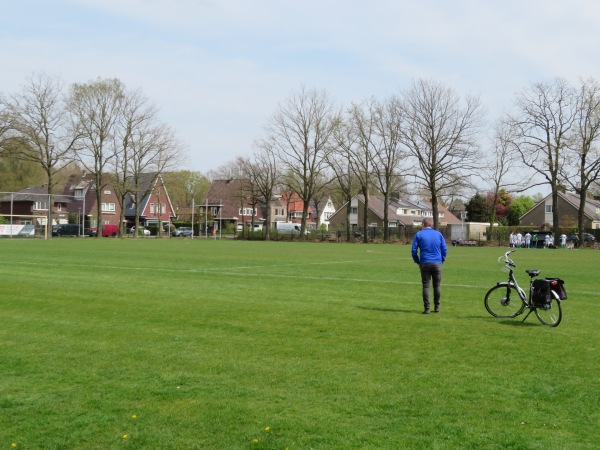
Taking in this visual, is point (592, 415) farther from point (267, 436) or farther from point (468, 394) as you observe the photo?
point (267, 436)

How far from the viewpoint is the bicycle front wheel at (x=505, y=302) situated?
12700 mm

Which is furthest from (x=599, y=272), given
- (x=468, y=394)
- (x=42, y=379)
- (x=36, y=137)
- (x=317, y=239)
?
(x=36, y=137)

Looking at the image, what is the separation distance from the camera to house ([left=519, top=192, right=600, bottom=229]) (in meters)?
97.4

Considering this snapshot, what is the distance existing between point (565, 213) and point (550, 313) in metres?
95.6

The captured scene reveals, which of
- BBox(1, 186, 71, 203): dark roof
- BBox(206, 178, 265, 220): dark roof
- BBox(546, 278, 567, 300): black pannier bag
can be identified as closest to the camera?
BBox(546, 278, 567, 300): black pannier bag

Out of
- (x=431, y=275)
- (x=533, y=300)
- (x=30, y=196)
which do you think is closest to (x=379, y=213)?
(x=30, y=196)

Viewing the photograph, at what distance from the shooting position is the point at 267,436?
19.1 feet

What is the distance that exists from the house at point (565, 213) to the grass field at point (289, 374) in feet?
281

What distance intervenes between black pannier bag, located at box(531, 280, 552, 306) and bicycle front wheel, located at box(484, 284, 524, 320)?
1.81 ft

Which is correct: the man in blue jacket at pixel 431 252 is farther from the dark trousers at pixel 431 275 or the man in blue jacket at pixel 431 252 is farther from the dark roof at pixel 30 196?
the dark roof at pixel 30 196

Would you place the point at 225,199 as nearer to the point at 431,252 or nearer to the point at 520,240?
the point at 520,240

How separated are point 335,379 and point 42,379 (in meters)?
3.38

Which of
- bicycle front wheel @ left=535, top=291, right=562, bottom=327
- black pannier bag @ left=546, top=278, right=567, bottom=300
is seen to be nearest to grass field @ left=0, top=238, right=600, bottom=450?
bicycle front wheel @ left=535, top=291, right=562, bottom=327

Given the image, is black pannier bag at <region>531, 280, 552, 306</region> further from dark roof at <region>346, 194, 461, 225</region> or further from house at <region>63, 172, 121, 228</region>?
house at <region>63, 172, 121, 228</region>
